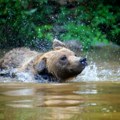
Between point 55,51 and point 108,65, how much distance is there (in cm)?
180

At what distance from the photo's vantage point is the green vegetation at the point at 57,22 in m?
13.6

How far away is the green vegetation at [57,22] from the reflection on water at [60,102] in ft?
23.1

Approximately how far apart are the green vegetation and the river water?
5753mm

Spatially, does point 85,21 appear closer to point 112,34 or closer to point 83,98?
point 112,34

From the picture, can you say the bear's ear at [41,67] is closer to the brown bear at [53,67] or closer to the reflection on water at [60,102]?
the brown bear at [53,67]

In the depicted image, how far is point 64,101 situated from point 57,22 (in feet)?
32.5

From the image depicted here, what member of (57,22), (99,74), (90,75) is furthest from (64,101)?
(57,22)

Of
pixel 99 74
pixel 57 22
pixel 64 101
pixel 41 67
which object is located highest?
pixel 57 22

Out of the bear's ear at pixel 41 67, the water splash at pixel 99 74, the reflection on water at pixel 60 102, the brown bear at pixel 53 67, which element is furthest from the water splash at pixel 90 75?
the reflection on water at pixel 60 102

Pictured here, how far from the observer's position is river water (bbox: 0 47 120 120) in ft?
13.4

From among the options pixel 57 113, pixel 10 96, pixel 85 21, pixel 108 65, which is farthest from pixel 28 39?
pixel 57 113

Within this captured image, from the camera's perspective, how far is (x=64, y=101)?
4.98 meters

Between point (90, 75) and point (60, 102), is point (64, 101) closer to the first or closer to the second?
point (60, 102)

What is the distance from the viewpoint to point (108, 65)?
977 centimetres
